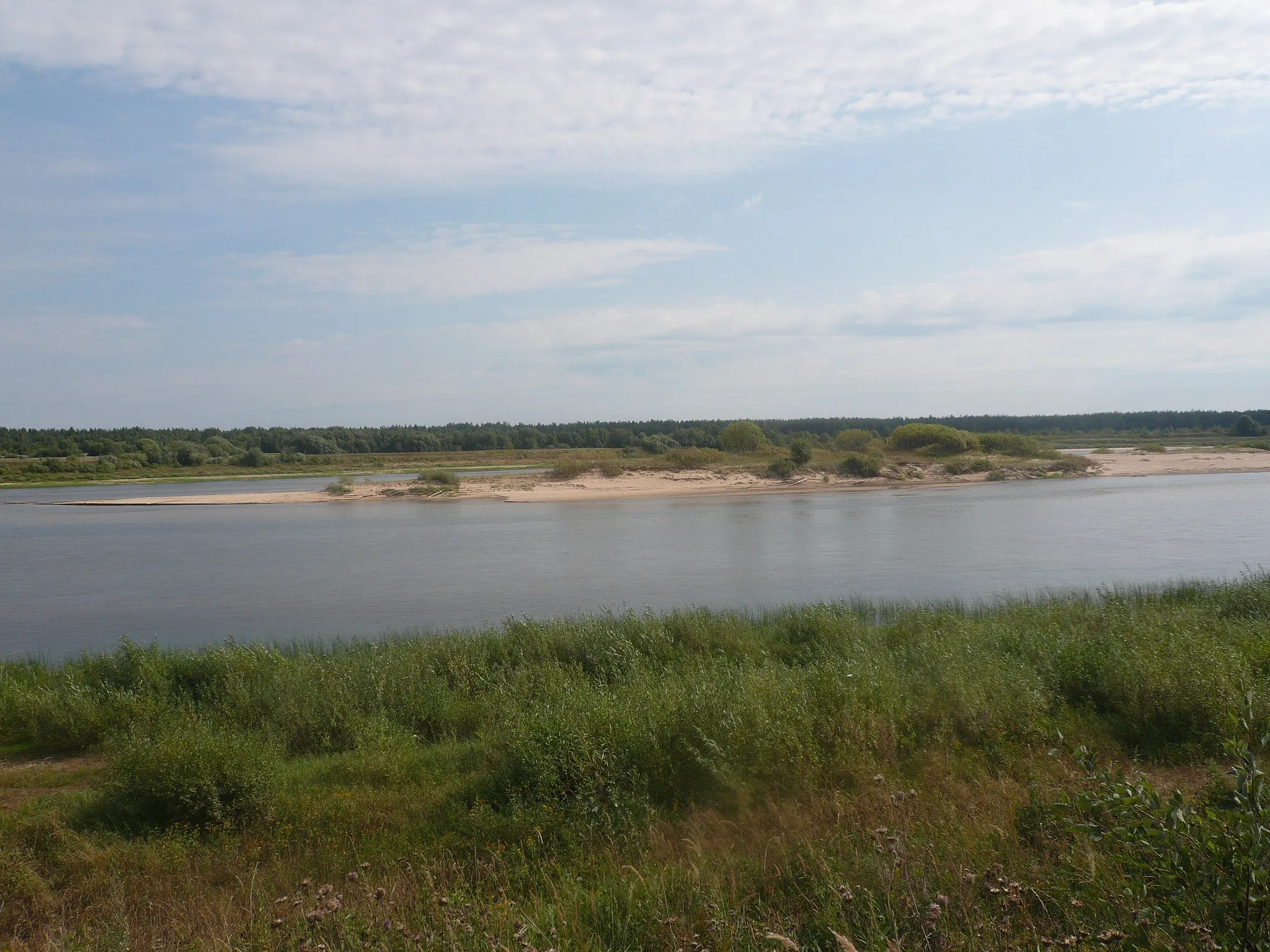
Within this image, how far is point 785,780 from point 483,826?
1.97 metres

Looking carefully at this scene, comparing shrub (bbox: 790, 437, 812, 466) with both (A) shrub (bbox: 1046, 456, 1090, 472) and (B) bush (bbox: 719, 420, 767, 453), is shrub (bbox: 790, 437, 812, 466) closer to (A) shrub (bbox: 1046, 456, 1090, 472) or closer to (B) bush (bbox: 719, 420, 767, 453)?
(B) bush (bbox: 719, 420, 767, 453)

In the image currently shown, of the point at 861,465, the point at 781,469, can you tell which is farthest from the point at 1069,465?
the point at 781,469

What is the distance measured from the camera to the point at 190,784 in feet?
20.4

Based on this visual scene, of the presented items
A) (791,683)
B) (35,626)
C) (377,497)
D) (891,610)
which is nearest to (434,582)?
(35,626)

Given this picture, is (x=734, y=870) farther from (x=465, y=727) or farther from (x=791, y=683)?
(x=465, y=727)

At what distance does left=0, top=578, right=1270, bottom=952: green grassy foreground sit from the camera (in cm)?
336

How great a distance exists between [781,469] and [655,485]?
6387 mm

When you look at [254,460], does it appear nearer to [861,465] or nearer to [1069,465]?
[861,465]

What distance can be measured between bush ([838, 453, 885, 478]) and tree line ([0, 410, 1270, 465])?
12.8 metres

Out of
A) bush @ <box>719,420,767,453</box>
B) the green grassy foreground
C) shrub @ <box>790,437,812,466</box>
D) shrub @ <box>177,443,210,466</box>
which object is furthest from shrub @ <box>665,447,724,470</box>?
shrub @ <box>177,443,210,466</box>

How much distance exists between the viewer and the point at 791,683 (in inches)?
281

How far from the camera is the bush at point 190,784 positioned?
6207 mm

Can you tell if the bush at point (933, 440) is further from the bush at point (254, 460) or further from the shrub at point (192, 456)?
the shrub at point (192, 456)

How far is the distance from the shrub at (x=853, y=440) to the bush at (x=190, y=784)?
46050 millimetres
